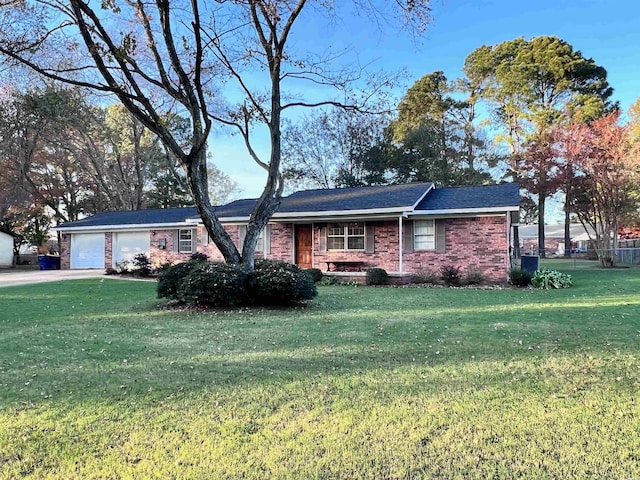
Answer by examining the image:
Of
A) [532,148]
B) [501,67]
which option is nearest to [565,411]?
[532,148]

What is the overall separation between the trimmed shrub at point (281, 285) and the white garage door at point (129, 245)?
14153 mm

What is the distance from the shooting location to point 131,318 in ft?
26.1

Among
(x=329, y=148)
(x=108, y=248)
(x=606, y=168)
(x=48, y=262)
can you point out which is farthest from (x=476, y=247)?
(x=48, y=262)

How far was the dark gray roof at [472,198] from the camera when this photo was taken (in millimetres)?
14323

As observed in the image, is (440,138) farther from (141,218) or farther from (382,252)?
(141,218)

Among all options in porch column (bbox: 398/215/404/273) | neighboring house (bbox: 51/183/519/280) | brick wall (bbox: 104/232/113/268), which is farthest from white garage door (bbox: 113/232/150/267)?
porch column (bbox: 398/215/404/273)

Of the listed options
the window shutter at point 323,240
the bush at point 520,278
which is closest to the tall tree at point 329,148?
the window shutter at point 323,240

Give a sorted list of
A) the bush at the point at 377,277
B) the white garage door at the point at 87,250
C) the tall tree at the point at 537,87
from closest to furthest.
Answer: the bush at the point at 377,277 → the white garage door at the point at 87,250 → the tall tree at the point at 537,87

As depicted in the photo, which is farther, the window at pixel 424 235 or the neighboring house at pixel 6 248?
the neighboring house at pixel 6 248

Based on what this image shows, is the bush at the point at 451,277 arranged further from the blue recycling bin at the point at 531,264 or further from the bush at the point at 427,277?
the blue recycling bin at the point at 531,264

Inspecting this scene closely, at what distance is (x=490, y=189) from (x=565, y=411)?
1416 cm

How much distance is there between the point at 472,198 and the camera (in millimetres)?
15352

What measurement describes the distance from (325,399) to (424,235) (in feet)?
40.3

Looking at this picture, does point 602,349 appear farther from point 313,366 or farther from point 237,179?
point 237,179
